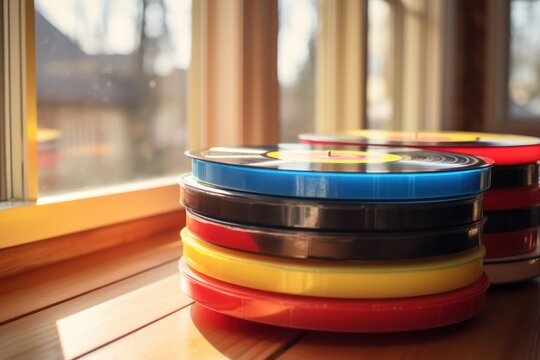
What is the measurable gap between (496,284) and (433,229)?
19 centimetres

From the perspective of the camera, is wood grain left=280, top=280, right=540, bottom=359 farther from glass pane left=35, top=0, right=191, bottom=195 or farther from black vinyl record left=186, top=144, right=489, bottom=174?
glass pane left=35, top=0, right=191, bottom=195

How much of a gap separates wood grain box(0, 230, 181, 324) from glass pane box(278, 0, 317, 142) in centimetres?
59

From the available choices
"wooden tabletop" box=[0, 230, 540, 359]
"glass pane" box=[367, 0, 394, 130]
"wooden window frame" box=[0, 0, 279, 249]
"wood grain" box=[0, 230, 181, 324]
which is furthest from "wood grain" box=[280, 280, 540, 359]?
"glass pane" box=[367, 0, 394, 130]

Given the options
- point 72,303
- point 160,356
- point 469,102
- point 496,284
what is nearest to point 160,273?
point 72,303

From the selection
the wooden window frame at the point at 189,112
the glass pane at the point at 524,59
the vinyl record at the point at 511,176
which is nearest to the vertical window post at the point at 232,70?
the wooden window frame at the point at 189,112

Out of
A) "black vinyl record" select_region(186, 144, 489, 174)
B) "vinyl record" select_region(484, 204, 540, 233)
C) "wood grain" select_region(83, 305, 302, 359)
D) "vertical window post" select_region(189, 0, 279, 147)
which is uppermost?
"vertical window post" select_region(189, 0, 279, 147)

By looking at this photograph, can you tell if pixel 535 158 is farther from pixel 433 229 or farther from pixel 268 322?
pixel 268 322

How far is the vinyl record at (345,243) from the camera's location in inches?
18.5

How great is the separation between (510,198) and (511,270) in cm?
7

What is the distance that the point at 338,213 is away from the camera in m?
0.47

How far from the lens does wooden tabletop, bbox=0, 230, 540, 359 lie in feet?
1.55

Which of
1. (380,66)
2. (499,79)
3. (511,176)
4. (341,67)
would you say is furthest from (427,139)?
(499,79)

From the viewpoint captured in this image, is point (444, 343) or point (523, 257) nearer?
point (444, 343)

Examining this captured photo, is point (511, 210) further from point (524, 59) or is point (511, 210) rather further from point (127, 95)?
point (524, 59)
